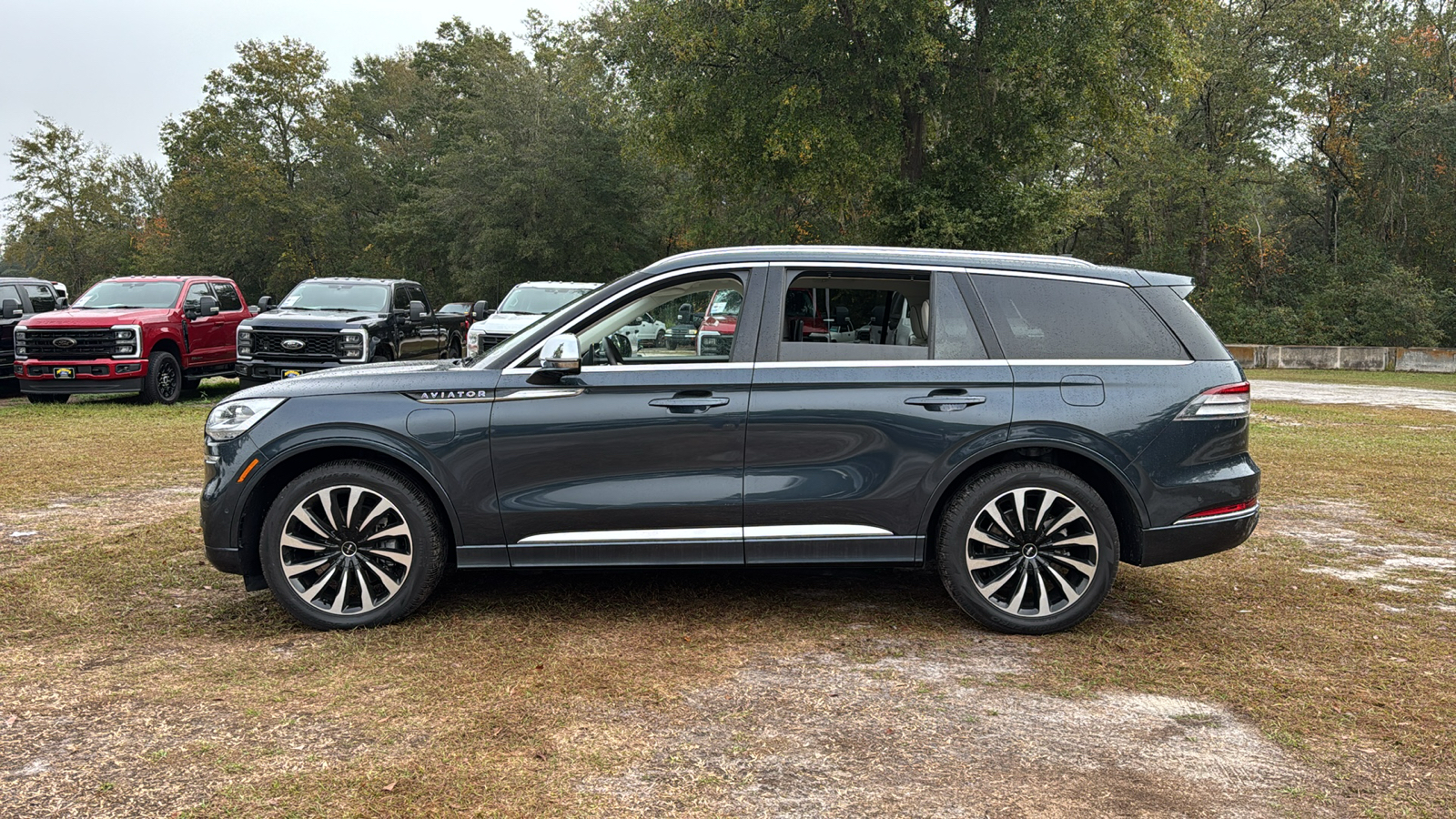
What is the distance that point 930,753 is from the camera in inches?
142

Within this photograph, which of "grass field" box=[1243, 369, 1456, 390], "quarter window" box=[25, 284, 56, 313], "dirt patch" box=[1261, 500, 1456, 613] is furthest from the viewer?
"grass field" box=[1243, 369, 1456, 390]

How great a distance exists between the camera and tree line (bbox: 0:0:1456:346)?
22000mm

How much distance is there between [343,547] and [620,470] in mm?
1351

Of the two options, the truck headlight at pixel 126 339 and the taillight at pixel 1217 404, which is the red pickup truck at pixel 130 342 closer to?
the truck headlight at pixel 126 339

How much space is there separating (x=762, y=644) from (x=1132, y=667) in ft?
5.33

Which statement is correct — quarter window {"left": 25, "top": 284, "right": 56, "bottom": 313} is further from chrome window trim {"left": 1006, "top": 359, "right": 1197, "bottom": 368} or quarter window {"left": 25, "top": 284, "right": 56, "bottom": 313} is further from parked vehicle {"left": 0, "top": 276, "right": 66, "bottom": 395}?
chrome window trim {"left": 1006, "top": 359, "right": 1197, "bottom": 368}

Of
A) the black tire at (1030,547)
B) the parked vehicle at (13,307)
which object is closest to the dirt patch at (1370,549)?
the black tire at (1030,547)

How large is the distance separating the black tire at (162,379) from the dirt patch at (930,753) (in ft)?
46.1

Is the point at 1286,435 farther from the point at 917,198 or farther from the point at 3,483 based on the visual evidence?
the point at 3,483

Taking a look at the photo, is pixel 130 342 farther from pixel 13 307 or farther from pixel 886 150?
pixel 886 150

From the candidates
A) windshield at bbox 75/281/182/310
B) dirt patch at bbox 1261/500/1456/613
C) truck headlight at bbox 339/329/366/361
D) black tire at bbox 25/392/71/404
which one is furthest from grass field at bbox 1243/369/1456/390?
black tire at bbox 25/392/71/404

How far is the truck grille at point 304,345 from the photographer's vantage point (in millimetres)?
15070

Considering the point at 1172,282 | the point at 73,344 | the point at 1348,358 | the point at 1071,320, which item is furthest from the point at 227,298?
the point at 1348,358

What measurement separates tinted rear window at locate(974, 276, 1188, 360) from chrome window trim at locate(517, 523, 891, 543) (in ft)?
3.72
